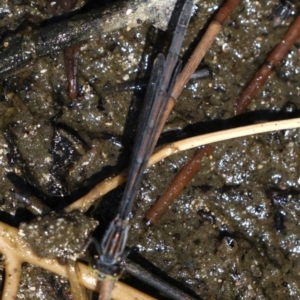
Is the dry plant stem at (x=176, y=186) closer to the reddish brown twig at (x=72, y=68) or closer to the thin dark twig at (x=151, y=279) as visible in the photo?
the thin dark twig at (x=151, y=279)

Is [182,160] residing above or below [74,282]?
above

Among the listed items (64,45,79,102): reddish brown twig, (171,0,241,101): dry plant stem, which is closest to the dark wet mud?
(64,45,79,102): reddish brown twig

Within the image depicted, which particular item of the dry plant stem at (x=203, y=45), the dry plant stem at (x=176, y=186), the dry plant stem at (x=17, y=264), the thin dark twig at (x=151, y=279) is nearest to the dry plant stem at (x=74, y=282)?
the dry plant stem at (x=17, y=264)

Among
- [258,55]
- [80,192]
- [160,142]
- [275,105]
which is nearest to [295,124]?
[275,105]

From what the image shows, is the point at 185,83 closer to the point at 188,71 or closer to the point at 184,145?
the point at 188,71

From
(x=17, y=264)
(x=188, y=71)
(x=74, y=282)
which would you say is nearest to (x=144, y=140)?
(x=188, y=71)

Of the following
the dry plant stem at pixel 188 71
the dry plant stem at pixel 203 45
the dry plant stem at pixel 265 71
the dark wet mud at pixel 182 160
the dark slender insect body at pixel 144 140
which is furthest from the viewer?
the dry plant stem at pixel 265 71
